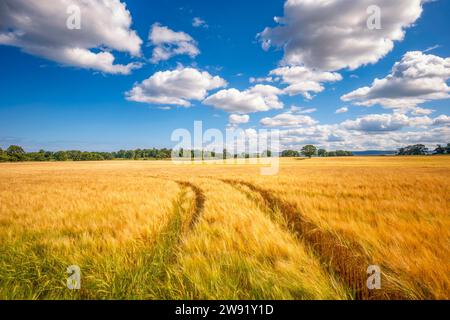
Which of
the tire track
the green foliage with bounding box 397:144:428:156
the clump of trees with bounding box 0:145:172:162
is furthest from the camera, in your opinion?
the green foliage with bounding box 397:144:428:156

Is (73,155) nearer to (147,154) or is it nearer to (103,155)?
(103,155)

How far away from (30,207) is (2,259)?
17.5ft

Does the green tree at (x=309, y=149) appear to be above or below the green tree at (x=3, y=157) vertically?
above

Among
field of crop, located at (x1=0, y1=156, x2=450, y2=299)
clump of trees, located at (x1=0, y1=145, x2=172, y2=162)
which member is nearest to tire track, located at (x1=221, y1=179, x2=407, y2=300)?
field of crop, located at (x1=0, y1=156, x2=450, y2=299)

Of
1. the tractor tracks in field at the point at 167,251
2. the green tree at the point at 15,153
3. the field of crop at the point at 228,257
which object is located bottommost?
the tractor tracks in field at the point at 167,251

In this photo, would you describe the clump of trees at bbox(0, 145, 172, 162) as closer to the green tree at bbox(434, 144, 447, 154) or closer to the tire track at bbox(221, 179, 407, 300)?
the tire track at bbox(221, 179, 407, 300)

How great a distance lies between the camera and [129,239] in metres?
4.50

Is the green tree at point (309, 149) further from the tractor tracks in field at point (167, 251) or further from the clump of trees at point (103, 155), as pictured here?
the tractor tracks in field at point (167, 251)

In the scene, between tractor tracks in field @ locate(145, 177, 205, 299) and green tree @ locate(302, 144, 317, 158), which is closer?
tractor tracks in field @ locate(145, 177, 205, 299)

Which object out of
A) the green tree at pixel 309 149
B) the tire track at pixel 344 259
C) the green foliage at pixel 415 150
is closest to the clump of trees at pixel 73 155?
the green tree at pixel 309 149

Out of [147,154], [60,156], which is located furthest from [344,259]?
[60,156]

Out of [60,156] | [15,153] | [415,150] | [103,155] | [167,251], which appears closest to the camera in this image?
[167,251]
